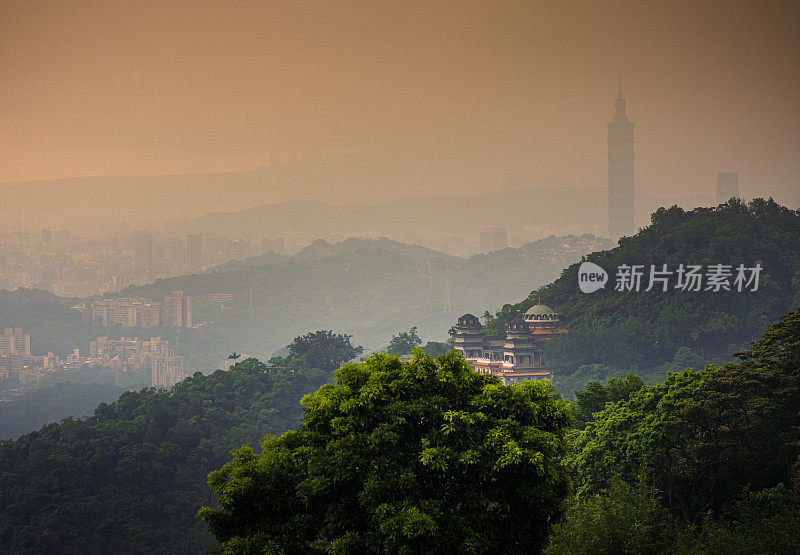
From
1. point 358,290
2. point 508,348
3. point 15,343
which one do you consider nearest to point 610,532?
point 508,348

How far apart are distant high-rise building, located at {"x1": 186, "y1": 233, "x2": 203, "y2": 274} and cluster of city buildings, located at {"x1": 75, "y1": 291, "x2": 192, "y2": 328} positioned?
19586 millimetres

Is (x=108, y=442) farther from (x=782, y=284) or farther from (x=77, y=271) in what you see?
(x=77, y=271)

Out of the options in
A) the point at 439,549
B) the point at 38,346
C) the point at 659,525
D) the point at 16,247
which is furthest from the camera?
the point at 16,247

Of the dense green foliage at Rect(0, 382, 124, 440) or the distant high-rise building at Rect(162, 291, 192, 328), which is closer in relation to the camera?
the dense green foliage at Rect(0, 382, 124, 440)

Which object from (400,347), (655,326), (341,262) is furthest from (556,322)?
(341,262)

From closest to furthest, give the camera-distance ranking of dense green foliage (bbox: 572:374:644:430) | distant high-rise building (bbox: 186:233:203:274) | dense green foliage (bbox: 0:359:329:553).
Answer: dense green foliage (bbox: 572:374:644:430)
dense green foliage (bbox: 0:359:329:553)
distant high-rise building (bbox: 186:233:203:274)

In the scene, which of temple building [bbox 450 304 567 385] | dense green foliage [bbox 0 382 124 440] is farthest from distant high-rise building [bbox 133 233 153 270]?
temple building [bbox 450 304 567 385]

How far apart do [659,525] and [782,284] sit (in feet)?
139

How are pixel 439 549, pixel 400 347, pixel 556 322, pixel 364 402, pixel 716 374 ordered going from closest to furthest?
1. pixel 439 549
2. pixel 364 402
3. pixel 716 374
4. pixel 556 322
5. pixel 400 347

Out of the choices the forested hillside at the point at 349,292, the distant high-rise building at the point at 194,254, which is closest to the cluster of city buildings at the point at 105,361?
the forested hillside at the point at 349,292

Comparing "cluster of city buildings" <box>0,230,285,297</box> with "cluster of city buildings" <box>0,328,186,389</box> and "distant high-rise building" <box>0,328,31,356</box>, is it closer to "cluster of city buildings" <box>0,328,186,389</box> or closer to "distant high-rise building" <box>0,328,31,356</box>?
"distant high-rise building" <box>0,328,31,356</box>

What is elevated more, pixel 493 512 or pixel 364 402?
pixel 364 402

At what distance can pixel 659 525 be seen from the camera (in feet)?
43.3

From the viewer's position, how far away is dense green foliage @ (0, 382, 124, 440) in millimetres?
73938
